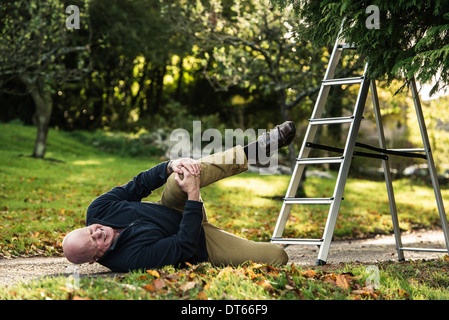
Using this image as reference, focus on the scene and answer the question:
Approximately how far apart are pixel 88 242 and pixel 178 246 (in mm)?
793

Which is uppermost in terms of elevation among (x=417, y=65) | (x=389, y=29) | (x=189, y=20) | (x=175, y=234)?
(x=189, y=20)

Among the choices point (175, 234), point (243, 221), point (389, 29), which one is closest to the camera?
point (175, 234)

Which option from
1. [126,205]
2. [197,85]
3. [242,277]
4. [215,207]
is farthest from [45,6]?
[197,85]

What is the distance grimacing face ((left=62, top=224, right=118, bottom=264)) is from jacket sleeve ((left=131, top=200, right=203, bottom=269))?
30cm

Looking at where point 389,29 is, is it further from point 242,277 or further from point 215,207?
point 215,207

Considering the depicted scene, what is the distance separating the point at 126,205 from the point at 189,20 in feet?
36.5

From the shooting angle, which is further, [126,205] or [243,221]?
[243,221]

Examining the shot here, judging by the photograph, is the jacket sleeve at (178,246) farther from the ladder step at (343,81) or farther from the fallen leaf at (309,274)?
the ladder step at (343,81)

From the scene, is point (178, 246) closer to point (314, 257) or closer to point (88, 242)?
point (88, 242)

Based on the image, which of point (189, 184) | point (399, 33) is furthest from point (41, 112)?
point (399, 33)

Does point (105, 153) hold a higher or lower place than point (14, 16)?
lower

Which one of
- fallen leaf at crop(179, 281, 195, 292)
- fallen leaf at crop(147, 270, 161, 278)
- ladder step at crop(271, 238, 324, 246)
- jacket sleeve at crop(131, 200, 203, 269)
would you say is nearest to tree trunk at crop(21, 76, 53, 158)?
ladder step at crop(271, 238, 324, 246)

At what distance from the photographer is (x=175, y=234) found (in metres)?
5.05

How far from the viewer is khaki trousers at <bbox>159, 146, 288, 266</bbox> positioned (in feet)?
16.9
